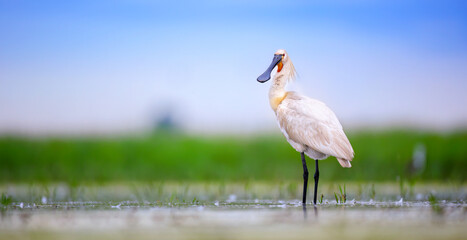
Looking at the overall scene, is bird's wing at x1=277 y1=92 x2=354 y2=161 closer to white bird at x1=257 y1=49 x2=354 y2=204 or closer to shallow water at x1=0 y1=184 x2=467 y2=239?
white bird at x1=257 y1=49 x2=354 y2=204

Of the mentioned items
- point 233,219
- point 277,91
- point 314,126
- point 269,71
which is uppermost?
point 269,71

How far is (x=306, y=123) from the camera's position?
705 cm

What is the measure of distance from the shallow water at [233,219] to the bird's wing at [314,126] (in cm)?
56

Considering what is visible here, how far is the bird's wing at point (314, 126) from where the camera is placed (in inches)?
268

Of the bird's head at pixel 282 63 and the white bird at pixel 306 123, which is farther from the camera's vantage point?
the bird's head at pixel 282 63

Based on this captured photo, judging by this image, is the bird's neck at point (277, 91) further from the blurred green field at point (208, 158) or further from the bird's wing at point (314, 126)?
the blurred green field at point (208, 158)

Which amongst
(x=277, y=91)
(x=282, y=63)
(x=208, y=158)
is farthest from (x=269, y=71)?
(x=208, y=158)

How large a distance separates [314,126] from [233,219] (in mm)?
2023

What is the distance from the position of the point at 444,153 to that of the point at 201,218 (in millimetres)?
9005

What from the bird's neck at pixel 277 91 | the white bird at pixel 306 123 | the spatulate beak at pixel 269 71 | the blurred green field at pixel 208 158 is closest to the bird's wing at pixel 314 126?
the white bird at pixel 306 123

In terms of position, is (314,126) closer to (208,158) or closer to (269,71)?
(269,71)

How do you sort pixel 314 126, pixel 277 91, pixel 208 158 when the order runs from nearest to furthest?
pixel 314 126, pixel 277 91, pixel 208 158

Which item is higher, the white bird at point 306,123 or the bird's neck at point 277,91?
the bird's neck at point 277,91

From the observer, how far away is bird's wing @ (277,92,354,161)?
22.4 ft
